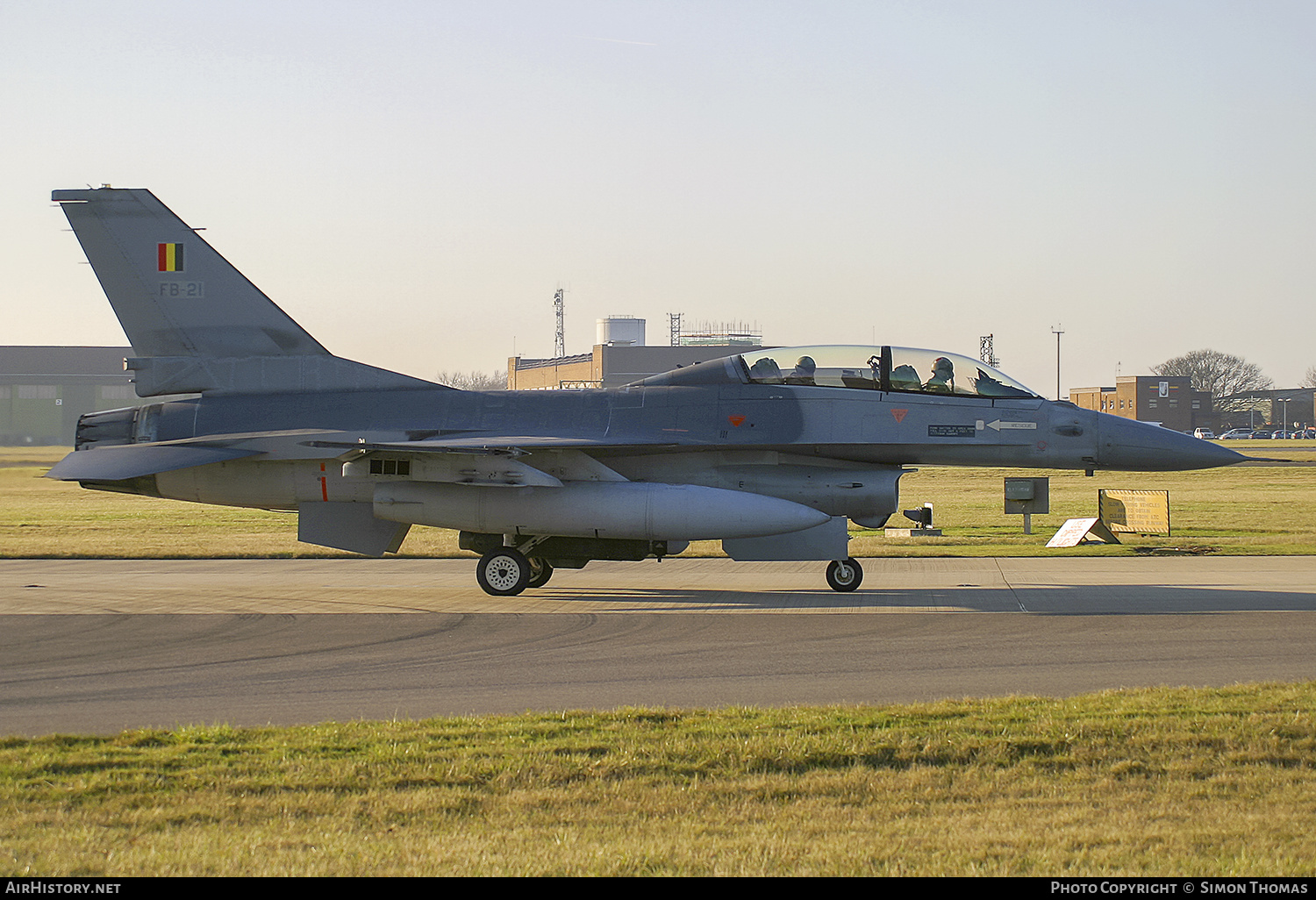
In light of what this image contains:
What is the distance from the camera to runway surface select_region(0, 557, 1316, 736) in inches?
344

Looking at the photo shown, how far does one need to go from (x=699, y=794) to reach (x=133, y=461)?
11506 millimetres

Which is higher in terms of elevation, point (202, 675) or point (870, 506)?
point (870, 506)

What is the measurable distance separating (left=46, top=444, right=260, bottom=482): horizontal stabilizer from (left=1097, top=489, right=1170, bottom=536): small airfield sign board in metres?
17.7

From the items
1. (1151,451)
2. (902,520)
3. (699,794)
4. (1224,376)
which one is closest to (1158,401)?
(1224,376)

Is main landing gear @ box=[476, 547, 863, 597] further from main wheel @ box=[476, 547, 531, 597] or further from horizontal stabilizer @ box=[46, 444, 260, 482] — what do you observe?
horizontal stabilizer @ box=[46, 444, 260, 482]

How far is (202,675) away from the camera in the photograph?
9.61 m

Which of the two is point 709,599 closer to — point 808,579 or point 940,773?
point 808,579

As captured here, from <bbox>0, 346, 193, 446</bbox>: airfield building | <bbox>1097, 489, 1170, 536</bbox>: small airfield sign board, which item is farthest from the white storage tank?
<bbox>1097, 489, 1170, 536</bbox>: small airfield sign board

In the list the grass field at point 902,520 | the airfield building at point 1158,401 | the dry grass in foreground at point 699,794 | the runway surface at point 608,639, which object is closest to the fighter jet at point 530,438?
the runway surface at point 608,639

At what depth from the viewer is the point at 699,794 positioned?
590 cm

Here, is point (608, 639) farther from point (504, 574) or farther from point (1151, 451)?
point (1151, 451)

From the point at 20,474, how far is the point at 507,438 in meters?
22.7

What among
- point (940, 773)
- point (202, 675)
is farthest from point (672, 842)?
point (202, 675)

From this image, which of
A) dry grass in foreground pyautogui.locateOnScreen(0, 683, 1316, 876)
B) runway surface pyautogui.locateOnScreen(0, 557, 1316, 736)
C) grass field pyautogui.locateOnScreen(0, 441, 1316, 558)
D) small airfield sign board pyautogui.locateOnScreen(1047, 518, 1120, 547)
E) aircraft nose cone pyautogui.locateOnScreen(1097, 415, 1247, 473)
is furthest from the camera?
small airfield sign board pyautogui.locateOnScreen(1047, 518, 1120, 547)
